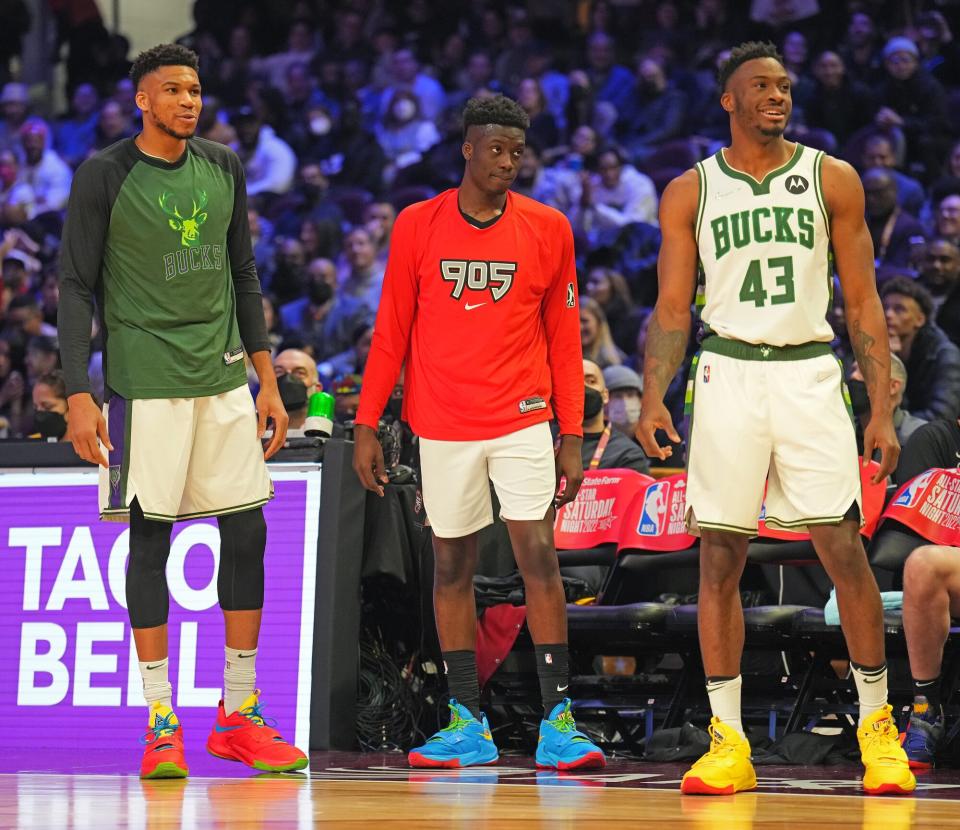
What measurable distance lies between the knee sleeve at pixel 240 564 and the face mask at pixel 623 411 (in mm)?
3738

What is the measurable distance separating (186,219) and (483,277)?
0.85 meters

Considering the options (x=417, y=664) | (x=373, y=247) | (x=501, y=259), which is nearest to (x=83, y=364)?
(x=501, y=259)

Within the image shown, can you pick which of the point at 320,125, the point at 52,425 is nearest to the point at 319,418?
the point at 52,425

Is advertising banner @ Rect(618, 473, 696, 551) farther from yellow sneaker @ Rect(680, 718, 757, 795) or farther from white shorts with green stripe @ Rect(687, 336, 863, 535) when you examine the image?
yellow sneaker @ Rect(680, 718, 757, 795)

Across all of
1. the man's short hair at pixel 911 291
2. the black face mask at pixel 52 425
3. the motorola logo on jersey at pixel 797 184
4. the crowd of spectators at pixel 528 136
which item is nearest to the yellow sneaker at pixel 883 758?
the motorola logo on jersey at pixel 797 184

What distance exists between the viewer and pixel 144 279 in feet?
12.9

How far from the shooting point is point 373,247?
1039cm

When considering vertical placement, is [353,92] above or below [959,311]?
above

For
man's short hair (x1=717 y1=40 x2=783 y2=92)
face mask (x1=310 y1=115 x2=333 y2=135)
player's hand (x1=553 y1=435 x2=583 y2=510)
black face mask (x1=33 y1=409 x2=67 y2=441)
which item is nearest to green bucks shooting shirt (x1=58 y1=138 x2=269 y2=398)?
player's hand (x1=553 y1=435 x2=583 y2=510)

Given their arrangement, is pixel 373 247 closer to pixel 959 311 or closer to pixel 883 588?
pixel 959 311

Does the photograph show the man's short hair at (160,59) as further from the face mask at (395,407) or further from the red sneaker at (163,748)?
the face mask at (395,407)

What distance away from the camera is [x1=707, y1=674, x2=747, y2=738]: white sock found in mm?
3645

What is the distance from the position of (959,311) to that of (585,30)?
5.53 meters

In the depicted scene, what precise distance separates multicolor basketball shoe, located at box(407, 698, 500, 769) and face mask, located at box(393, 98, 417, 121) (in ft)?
27.1
